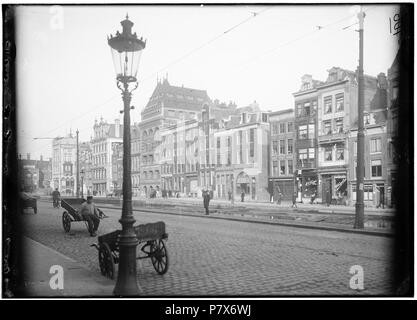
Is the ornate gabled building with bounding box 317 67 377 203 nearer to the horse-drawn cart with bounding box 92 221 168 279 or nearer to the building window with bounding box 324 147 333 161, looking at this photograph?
the building window with bounding box 324 147 333 161

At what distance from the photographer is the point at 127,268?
623 centimetres

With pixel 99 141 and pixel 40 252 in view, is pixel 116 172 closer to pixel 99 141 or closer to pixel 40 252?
pixel 99 141

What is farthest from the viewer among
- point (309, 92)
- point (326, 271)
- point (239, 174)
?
point (309, 92)

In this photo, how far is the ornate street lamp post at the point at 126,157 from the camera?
6145mm

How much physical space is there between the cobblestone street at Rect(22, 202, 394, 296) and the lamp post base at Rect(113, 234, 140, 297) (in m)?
0.39

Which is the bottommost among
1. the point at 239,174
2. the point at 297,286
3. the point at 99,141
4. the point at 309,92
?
the point at 297,286

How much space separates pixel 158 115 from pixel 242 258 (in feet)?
14.3

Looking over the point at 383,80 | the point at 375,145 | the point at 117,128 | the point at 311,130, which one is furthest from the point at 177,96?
the point at 311,130

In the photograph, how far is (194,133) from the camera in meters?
10.5

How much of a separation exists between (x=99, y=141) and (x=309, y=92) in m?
6.49

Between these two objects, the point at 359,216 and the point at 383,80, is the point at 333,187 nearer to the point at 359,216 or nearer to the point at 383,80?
the point at 359,216
